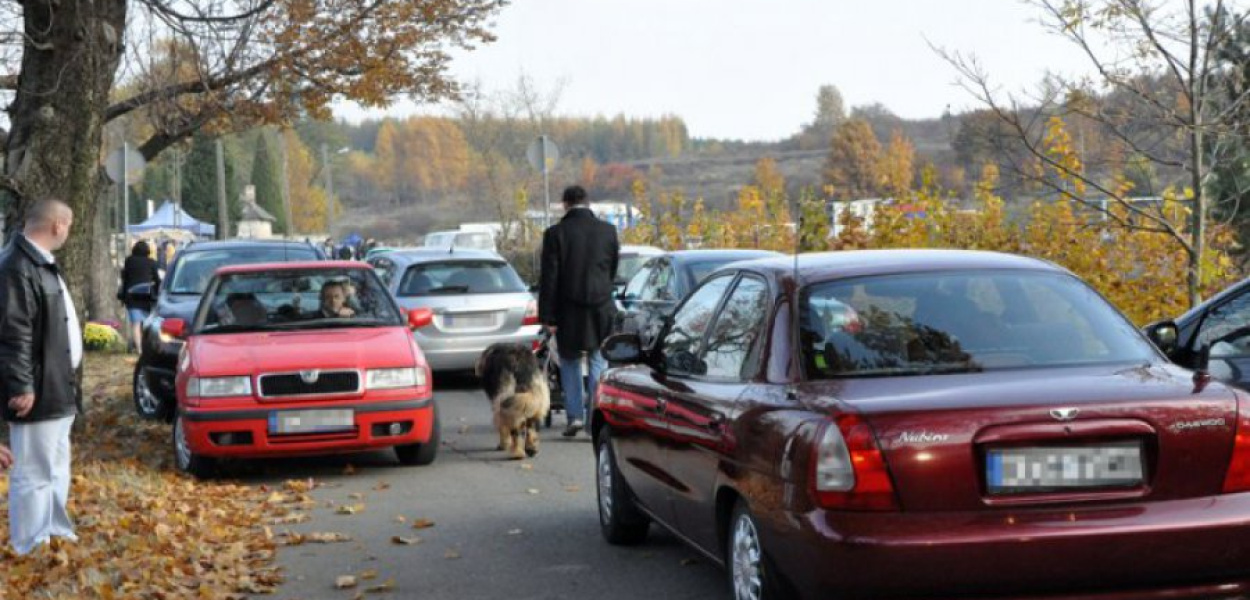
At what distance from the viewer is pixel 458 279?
1852 cm

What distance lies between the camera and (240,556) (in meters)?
8.40

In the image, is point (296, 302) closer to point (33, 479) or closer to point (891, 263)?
point (33, 479)

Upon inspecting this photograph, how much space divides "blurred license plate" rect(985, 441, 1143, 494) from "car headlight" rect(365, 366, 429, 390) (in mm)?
6735

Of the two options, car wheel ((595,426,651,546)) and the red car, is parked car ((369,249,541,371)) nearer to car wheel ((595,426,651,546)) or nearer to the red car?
the red car

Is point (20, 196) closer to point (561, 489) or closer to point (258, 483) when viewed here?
point (258, 483)

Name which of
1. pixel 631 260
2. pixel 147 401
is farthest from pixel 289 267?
pixel 631 260

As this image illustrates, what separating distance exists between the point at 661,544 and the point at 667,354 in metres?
1.38

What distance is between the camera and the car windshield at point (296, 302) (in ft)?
39.9

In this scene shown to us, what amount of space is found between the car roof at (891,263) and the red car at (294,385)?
506 centimetres

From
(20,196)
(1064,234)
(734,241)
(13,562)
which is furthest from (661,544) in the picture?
(734,241)

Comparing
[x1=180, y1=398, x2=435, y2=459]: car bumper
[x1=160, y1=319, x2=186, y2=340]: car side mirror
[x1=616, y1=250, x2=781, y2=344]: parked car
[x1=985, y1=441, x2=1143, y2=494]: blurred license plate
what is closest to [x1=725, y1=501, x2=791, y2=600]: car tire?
[x1=985, y1=441, x2=1143, y2=494]: blurred license plate

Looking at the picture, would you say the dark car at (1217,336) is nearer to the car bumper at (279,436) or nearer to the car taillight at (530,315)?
the car bumper at (279,436)

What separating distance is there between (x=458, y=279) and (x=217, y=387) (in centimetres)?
757

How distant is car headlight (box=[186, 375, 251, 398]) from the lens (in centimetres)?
1104
